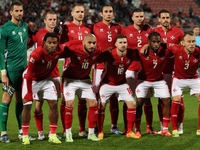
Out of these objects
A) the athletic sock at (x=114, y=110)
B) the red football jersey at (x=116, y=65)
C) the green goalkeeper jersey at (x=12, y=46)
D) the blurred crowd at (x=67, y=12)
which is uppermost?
the blurred crowd at (x=67, y=12)

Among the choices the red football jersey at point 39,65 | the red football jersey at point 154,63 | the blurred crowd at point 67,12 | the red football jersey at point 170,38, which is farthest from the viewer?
the blurred crowd at point 67,12

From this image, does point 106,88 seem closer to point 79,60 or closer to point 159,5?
point 79,60

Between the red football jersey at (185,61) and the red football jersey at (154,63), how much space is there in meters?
0.14

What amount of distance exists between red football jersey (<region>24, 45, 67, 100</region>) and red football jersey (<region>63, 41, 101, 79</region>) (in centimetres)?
18

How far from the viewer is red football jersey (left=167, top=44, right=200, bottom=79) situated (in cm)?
580

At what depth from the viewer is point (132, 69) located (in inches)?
244

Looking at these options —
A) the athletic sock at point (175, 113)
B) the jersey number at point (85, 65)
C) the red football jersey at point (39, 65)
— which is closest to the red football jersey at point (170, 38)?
the athletic sock at point (175, 113)

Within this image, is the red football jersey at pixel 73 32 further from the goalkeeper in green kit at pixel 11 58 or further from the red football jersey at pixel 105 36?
the goalkeeper in green kit at pixel 11 58

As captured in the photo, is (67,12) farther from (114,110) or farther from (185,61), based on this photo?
(185,61)

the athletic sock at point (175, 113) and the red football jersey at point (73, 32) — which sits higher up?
the red football jersey at point (73, 32)

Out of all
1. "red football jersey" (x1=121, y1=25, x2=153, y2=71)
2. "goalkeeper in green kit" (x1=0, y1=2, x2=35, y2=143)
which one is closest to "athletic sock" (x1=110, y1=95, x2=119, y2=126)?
"red football jersey" (x1=121, y1=25, x2=153, y2=71)

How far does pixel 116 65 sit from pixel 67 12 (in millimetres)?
17177

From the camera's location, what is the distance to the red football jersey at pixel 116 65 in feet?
18.6

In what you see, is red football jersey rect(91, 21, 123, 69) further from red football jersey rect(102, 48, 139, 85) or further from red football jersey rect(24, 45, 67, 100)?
red football jersey rect(24, 45, 67, 100)
